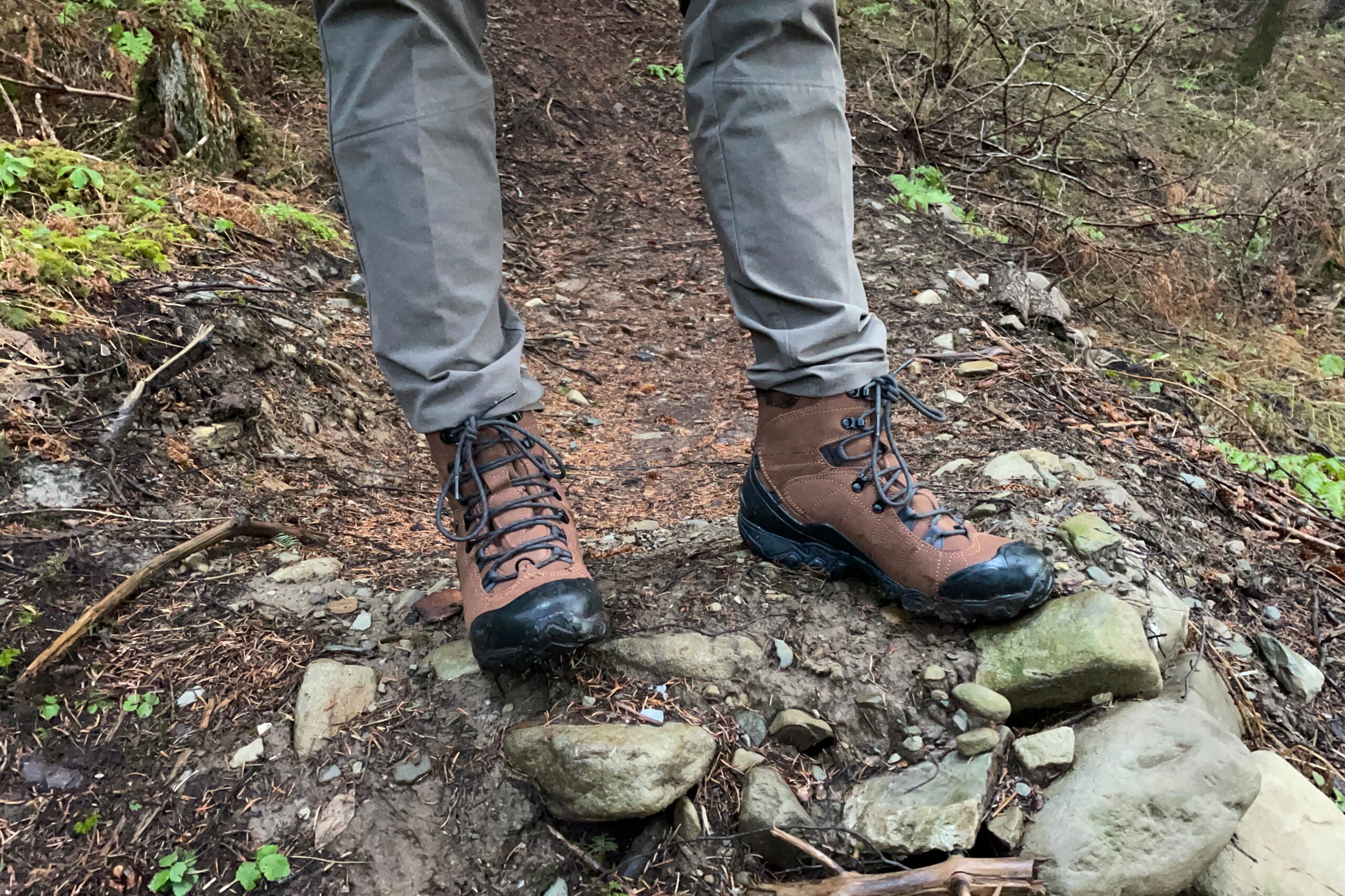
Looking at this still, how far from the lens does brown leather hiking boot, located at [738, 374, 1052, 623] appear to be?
1.51m

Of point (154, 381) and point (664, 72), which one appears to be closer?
point (154, 381)

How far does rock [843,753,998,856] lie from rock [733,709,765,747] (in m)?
0.18

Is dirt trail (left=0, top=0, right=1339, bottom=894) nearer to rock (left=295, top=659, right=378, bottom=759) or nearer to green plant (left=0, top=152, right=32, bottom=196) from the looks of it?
rock (left=295, top=659, right=378, bottom=759)

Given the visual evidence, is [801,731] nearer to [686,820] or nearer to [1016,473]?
[686,820]

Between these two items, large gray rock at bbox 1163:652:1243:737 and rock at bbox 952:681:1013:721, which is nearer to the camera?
rock at bbox 952:681:1013:721

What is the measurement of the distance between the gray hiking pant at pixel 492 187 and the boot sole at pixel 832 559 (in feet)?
0.95

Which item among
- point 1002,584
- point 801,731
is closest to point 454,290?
point 801,731

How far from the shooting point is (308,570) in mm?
1894

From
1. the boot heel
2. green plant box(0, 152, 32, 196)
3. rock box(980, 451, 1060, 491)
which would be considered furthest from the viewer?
green plant box(0, 152, 32, 196)

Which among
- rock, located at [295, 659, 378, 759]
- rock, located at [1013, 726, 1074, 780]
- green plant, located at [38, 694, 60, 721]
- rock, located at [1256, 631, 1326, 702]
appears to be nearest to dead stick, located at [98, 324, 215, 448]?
green plant, located at [38, 694, 60, 721]

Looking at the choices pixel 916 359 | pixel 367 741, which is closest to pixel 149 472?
pixel 367 741

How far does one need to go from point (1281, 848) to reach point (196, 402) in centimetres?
281

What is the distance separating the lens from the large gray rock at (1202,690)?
154 centimetres

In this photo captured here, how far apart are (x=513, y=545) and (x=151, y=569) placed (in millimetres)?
844
